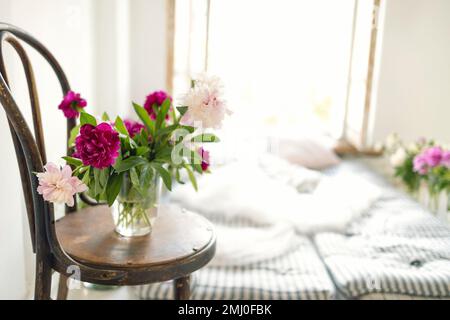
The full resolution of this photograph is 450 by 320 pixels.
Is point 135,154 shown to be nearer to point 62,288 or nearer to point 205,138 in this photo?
point 205,138

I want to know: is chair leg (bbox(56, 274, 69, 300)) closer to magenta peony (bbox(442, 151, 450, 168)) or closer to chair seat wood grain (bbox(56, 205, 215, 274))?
chair seat wood grain (bbox(56, 205, 215, 274))

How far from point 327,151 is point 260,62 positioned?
1.41m

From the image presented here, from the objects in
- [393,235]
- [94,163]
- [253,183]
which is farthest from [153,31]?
[94,163]

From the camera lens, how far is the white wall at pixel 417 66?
1.43m

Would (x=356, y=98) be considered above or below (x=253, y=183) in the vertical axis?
above

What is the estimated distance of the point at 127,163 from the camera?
37.7 inches

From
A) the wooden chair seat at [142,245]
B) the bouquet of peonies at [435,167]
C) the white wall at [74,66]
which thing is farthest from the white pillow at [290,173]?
the wooden chair seat at [142,245]

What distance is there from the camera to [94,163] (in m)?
0.85

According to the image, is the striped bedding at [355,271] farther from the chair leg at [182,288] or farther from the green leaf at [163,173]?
the green leaf at [163,173]

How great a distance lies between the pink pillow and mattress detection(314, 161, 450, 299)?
69cm

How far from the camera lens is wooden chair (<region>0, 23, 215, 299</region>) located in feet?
2.90

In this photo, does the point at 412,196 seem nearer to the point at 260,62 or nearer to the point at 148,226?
the point at 148,226

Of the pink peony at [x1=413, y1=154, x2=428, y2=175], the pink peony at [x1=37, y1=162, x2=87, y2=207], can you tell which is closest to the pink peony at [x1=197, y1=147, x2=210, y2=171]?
the pink peony at [x1=37, y1=162, x2=87, y2=207]

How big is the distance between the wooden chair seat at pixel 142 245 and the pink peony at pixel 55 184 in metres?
0.20
